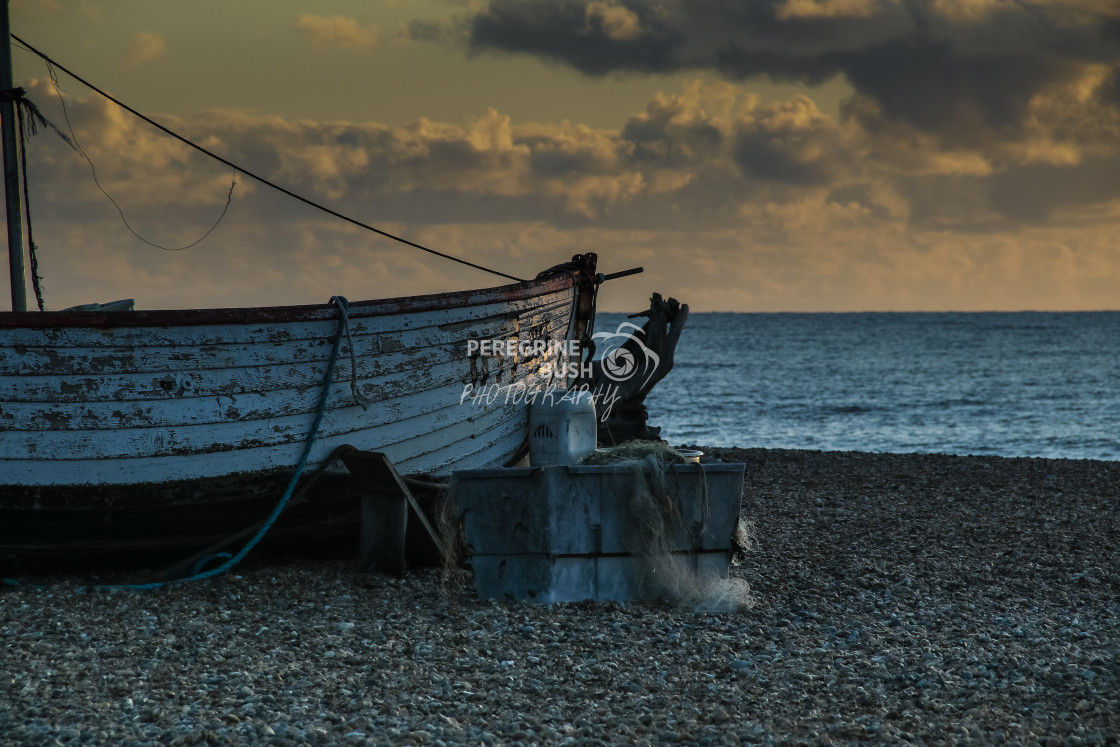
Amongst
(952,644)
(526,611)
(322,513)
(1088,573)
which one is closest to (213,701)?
(526,611)

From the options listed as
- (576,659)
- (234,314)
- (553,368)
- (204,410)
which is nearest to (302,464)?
(204,410)

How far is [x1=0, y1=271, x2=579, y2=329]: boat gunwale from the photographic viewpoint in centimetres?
569

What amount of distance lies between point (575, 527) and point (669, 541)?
0.59 m

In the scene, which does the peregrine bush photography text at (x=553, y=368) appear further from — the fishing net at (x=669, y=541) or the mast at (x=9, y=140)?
the mast at (x=9, y=140)

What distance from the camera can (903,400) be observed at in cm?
2992

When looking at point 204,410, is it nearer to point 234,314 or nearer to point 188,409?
point 188,409

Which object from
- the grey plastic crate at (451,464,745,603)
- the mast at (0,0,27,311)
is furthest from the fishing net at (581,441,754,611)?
the mast at (0,0,27,311)

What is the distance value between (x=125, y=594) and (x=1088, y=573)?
6.74 m

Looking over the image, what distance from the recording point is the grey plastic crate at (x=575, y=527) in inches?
232

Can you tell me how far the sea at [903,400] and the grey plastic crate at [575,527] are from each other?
13.1 meters

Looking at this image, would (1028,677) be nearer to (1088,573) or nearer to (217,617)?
(1088,573)

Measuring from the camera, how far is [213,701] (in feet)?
13.9

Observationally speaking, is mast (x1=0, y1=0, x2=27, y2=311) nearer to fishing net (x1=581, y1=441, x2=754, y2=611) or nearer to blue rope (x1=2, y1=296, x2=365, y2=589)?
blue rope (x1=2, y1=296, x2=365, y2=589)

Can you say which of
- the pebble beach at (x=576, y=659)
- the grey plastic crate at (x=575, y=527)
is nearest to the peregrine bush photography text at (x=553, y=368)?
the grey plastic crate at (x=575, y=527)
